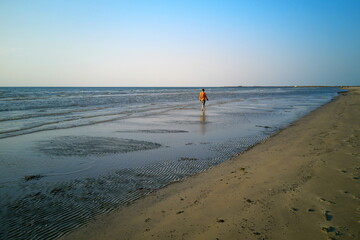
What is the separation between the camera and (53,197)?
15.8 feet

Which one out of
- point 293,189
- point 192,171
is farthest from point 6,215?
point 293,189

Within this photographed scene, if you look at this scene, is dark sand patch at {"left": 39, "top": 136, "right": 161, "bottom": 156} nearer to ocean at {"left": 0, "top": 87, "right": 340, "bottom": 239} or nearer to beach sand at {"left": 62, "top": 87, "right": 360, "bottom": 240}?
ocean at {"left": 0, "top": 87, "right": 340, "bottom": 239}

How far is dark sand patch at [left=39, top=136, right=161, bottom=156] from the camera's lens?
8352mm

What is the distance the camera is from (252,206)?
404cm

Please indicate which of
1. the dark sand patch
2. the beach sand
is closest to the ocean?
the dark sand patch

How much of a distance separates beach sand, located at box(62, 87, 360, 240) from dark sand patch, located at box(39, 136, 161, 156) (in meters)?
3.84

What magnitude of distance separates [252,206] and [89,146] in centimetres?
712

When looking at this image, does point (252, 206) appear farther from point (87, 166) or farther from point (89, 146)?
point (89, 146)

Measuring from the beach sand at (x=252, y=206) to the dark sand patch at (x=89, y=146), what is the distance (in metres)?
3.84

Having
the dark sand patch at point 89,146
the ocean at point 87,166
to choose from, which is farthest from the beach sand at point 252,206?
the dark sand patch at point 89,146

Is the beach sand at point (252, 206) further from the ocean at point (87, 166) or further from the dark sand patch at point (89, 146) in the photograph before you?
the dark sand patch at point (89, 146)

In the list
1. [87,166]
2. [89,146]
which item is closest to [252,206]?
[87,166]

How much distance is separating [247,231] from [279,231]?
453 mm

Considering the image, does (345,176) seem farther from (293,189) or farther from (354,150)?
(354,150)
